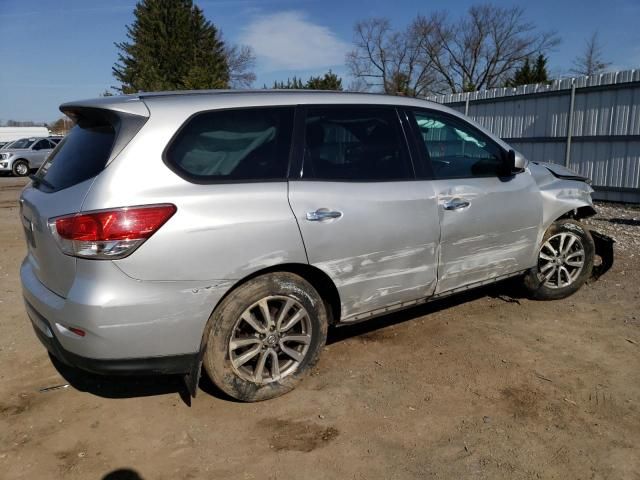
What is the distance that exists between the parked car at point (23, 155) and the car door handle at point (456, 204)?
23.5m

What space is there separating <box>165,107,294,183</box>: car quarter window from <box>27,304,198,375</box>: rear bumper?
982 mm

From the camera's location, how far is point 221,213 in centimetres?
286

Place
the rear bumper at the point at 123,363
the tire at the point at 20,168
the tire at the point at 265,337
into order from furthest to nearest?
the tire at the point at 20,168 < the tire at the point at 265,337 < the rear bumper at the point at 123,363

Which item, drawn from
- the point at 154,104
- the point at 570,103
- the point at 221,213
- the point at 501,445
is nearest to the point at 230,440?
the point at 221,213

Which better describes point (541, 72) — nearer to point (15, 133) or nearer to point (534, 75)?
point (534, 75)

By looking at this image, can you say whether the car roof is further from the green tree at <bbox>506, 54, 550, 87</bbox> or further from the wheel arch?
the green tree at <bbox>506, 54, 550, 87</bbox>

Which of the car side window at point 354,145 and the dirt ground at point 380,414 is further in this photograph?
the car side window at point 354,145

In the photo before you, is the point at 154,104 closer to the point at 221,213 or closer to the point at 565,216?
the point at 221,213

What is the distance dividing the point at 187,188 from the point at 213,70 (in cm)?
3606

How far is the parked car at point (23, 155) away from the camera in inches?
918

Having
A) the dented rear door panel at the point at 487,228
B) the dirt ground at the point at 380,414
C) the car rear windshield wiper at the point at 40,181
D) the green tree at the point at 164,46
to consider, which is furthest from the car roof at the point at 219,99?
the green tree at the point at 164,46

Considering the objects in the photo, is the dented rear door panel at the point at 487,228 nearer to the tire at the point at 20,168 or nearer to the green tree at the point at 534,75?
the tire at the point at 20,168

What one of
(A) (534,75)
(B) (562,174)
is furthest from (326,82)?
(B) (562,174)

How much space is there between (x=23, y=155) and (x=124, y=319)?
2470cm
